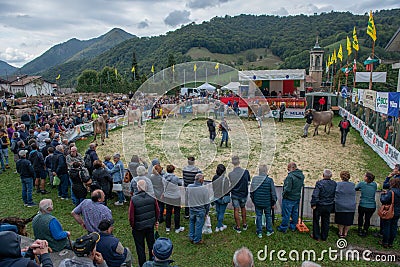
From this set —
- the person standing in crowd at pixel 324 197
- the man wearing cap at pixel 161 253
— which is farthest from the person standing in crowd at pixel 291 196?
the man wearing cap at pixel 161 253

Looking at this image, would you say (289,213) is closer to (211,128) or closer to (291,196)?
(291,196)

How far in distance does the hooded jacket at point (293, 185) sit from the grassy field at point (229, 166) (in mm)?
819

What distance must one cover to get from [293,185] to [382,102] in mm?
8410

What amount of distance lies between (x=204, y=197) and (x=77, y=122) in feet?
42.2

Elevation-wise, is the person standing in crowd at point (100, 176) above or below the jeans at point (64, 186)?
above

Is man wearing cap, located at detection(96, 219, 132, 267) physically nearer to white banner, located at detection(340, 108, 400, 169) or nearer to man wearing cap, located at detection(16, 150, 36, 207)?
man wearing cap, located at detection(16, 150, 36, 207)

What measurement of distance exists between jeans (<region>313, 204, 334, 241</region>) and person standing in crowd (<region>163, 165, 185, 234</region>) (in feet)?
8.59

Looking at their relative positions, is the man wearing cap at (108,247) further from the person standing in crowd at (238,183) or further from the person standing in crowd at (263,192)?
the person standing in crowd at (263,192)

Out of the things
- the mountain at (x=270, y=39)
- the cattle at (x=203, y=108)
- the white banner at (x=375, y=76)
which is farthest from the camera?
the mountain at (x=270, y=39)

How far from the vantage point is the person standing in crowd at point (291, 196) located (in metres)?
5.25

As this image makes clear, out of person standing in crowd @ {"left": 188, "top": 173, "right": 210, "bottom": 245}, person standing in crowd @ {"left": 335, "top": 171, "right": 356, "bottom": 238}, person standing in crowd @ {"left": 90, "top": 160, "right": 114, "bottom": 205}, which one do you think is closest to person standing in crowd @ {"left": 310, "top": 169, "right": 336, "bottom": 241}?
person standing in crowd @ {"left": 335, "top": 171, "right": 356, "bottom": 238}

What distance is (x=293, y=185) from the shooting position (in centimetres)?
527

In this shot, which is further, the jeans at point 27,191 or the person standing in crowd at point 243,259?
the jeans at point 27,191

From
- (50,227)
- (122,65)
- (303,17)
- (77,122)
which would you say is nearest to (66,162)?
(50,227)
